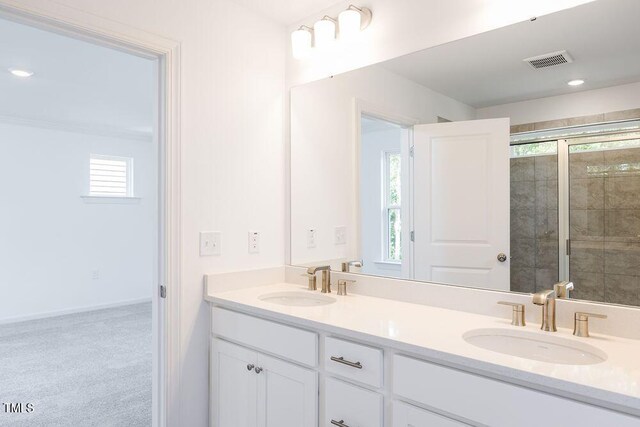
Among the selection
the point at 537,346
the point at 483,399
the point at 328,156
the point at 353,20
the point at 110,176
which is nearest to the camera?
the point at 483,399

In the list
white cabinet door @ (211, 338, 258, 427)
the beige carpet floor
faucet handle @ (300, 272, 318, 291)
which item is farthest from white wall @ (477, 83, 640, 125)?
the beige carpet floor

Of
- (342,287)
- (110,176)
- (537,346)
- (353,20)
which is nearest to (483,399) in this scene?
(537,346)

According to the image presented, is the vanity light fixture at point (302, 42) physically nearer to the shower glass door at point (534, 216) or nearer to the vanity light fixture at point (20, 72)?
the shower glass door at point (534, 216)

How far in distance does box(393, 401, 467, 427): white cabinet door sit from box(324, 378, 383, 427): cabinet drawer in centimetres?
6

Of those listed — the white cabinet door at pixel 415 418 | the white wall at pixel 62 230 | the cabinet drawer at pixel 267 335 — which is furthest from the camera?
the white wall at pixel 62 230

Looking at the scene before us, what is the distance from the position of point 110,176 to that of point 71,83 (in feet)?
7.48

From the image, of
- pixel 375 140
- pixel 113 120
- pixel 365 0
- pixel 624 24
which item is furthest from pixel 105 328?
pixel 624 24

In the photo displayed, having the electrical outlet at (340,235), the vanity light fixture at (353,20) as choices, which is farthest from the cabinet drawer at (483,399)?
the vanity light fixture at (353,20)

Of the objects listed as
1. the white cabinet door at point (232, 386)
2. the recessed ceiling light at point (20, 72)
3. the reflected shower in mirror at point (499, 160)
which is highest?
the recessed ceiling light at point (20, 72)

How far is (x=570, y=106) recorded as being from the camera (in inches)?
58.5

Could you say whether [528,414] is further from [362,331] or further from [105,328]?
[105,328]

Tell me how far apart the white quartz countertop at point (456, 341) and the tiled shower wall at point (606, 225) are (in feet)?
0.58

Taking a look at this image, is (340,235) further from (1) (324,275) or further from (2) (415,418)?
(2) (415,418)

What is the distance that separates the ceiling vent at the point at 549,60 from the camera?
1.50 meters
